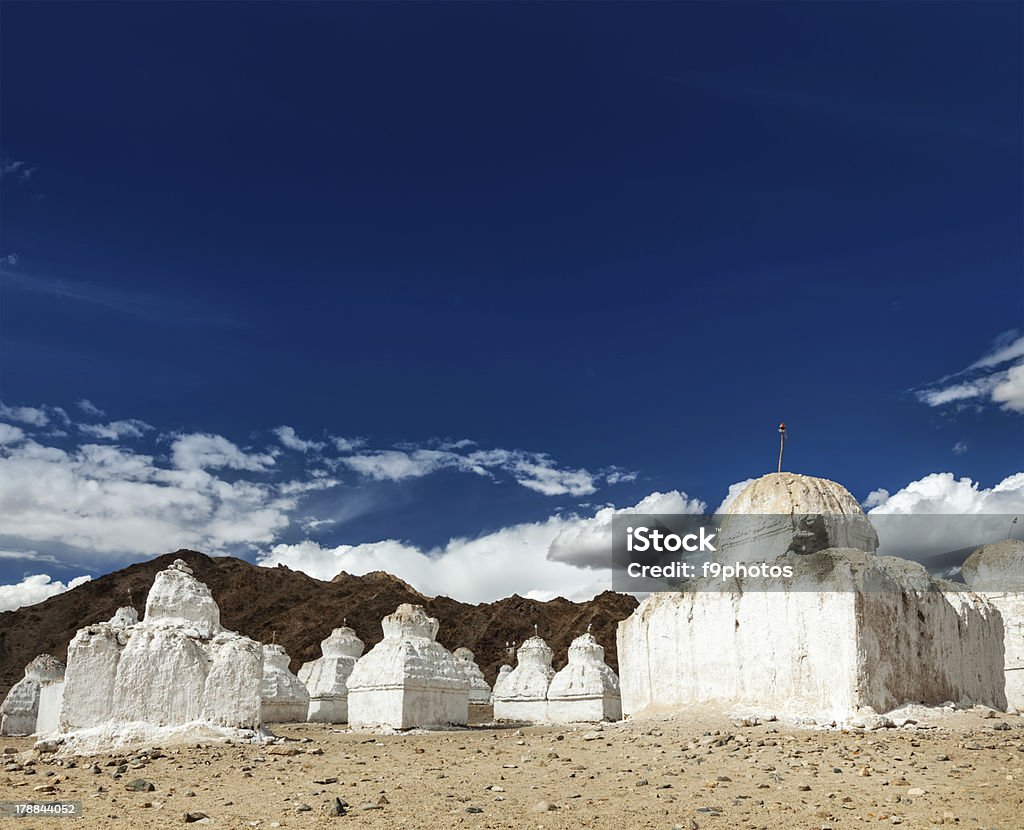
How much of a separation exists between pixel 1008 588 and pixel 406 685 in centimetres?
1661

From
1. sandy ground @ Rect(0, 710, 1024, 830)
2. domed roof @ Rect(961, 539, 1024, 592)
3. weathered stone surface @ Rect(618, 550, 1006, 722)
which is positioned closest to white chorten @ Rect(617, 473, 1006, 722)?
weathered stone surface @ Rect(618, 550, 1006, 722)

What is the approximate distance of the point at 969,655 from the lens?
17.0 meters

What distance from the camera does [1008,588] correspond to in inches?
913

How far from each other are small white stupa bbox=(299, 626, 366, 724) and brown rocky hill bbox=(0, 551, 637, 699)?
21.7 metres

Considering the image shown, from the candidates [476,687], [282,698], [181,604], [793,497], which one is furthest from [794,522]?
[476,687]

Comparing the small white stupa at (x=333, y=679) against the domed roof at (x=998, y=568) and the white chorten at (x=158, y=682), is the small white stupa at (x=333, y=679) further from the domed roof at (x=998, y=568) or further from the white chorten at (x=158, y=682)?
the domed roof at (x=998, y=568)

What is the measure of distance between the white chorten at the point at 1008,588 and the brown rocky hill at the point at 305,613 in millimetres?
30519

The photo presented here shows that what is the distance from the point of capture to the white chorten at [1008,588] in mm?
21984

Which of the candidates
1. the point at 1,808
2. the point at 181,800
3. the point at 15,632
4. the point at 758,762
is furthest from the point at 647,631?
the point at 15,632

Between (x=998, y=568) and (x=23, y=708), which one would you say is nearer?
(x=998, y=568)

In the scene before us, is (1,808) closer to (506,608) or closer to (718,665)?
(718,665)

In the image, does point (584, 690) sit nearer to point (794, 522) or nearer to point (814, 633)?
point (794, 522)

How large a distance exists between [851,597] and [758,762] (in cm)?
506

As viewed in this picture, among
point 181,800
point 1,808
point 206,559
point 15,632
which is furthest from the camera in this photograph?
point 206,559
